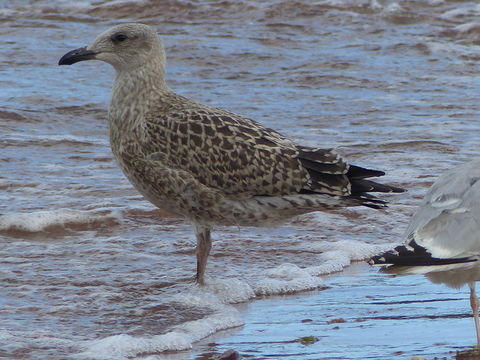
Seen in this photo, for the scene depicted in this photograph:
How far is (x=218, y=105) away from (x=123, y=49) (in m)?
4.85

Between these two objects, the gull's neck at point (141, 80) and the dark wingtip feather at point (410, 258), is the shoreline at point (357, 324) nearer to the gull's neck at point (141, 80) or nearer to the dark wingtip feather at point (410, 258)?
the dark wingtip feather at point (410, 258)

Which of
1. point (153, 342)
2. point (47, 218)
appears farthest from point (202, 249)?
point (47, 218)

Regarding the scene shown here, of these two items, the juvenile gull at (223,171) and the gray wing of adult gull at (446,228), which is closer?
the gray wing of adult gull at (446,228)

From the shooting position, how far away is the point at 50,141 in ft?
35.4

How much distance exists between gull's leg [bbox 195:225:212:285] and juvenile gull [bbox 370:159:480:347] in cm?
179

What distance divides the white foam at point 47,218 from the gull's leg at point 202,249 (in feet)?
4.58

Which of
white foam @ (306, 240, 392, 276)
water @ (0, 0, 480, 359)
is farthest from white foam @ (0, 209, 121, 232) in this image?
white foam @ (306, 240, 392, 276)

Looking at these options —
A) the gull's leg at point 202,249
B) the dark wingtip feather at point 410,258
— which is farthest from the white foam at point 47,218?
the dark wingtip feather at point 410,258

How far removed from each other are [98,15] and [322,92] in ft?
17.6

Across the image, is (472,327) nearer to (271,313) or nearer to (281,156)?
(271,313)

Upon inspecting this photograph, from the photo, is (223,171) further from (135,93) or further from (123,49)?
(123,49)

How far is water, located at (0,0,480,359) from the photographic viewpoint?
A: 647 cm

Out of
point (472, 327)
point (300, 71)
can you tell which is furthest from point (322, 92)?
point (472, 327)

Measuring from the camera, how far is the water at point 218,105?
6473 mm
